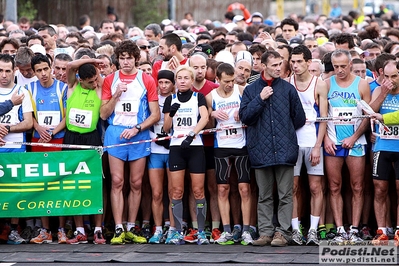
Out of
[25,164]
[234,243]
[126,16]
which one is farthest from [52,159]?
[126,16]

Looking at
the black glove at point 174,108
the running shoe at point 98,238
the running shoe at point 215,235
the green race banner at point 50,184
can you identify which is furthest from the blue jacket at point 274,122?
the running shoe at point 98,238

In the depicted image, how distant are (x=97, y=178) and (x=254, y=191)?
1.96 meters

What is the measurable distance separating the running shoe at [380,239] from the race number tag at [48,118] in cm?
413

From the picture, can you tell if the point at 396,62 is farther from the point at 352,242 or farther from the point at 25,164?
the point at 25,164

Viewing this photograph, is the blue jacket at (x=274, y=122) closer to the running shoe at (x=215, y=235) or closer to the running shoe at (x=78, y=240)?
the running shoe at (x=215, y=235)

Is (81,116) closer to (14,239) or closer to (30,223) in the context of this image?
(30,223)

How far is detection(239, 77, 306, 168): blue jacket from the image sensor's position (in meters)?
11.4

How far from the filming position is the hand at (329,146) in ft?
38.2

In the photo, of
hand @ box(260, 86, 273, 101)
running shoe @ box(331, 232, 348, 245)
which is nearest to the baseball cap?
hand @ box(260, 86, 273, 101)

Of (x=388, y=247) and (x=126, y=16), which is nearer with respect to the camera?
(x=388, y=247)

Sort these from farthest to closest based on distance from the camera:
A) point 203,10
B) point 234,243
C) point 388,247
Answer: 1. point 203,10
2. point 234,243
3. point 388,247

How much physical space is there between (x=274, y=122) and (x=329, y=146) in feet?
2.58

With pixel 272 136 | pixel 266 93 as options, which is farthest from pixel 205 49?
pixel 272 136

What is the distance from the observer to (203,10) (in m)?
43.6
